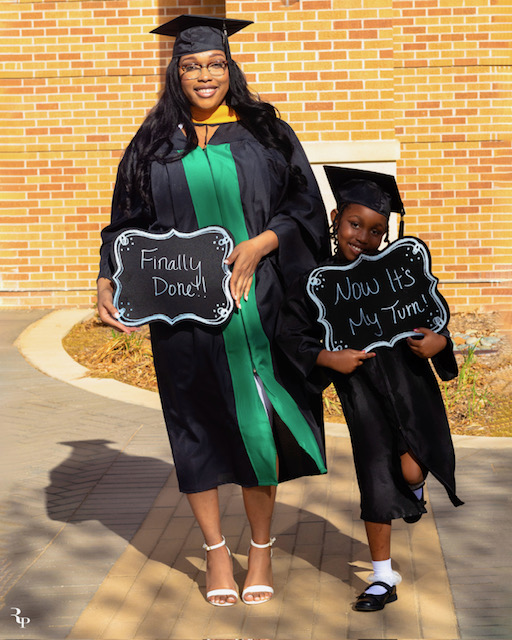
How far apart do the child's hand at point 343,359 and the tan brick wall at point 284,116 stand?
5.42m

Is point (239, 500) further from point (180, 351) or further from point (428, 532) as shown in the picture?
point (180, 351)

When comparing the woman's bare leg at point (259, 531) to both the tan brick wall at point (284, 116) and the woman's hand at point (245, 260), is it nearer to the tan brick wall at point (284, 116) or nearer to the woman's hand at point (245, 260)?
the woman's hand at point (245, 260)

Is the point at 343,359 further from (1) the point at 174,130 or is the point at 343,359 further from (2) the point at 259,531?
(1) the point at 174,130


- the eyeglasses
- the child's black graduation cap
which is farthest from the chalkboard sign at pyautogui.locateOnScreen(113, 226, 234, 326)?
the eyeglasses

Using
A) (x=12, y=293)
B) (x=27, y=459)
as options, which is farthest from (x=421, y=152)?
(x=27, y=459)

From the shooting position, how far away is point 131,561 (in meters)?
4.08

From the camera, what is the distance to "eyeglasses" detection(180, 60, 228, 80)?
3538 millimetres

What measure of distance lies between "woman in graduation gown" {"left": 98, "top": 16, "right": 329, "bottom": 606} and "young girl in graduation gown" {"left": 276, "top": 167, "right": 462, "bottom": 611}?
16cm

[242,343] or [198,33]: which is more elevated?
[198,33]

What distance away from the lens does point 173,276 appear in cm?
355

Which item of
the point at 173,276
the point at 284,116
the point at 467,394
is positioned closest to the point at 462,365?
the point at 467,394

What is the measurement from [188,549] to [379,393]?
1331 millimetres

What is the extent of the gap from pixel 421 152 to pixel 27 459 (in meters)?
5.83

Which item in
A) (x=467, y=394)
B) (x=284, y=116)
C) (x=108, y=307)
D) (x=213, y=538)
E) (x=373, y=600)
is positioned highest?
(x=284, y=116)
